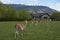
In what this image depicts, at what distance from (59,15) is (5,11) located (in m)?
48.8

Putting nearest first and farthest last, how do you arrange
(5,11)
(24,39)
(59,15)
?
1. (24,39)
2. (5,11)
3. (59,15)

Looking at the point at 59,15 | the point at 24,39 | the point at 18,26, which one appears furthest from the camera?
the point at 59,15

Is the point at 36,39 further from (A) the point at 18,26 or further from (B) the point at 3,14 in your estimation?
(B) the point at 3,14

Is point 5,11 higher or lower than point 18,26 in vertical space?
lower

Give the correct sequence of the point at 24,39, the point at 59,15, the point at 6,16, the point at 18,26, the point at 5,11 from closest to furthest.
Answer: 1. the point at 24,39
2. the point at 18,26
3. the point at 6,16
4. the point at 5,11
5. the point at 59,15

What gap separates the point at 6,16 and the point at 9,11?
1119cm

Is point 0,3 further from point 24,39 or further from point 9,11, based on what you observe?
point 24,39

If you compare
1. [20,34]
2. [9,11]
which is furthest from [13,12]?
[20,34]

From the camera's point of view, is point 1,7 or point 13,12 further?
point 13,12

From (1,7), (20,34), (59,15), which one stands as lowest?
(59,15)

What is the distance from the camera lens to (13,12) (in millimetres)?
117062

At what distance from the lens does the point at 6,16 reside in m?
104

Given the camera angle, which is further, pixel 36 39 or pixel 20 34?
pixel 20 34

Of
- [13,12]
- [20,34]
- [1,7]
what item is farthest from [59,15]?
[20,34]
